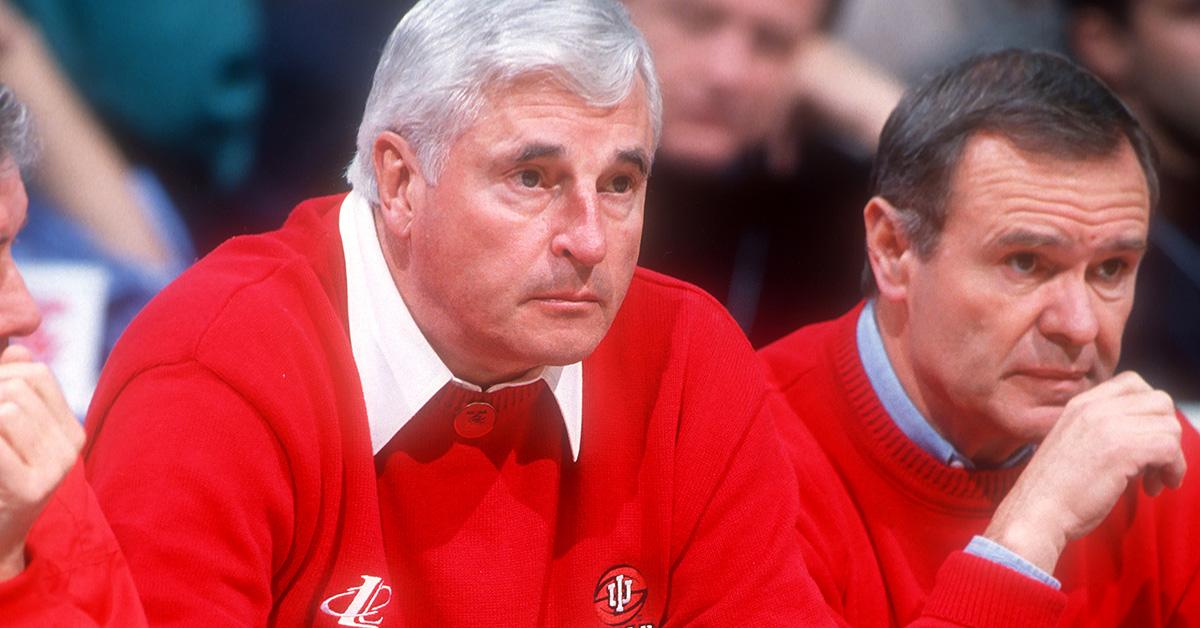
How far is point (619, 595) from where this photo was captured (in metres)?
1.92

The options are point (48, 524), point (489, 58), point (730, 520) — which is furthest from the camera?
point (730, 520)

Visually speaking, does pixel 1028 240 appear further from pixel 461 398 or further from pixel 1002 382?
pixel 461 398

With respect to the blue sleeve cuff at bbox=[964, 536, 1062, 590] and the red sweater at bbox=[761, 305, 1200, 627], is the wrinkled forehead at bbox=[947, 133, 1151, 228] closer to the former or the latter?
the red sweater at bbox=[761, 305, 1200, 627]

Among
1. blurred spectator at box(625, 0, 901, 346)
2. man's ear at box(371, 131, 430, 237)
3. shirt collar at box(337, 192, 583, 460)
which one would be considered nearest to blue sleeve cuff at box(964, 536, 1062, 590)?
shirt collar at box(337, 192, 583, 460)

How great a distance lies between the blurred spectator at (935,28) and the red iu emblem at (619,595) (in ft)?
4.09

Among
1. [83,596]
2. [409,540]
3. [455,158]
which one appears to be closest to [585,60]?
[455,158]

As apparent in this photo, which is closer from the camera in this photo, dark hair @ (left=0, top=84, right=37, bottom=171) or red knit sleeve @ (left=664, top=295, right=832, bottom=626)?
dark hair @ (left=0, top=84, right=37, bottom=171)

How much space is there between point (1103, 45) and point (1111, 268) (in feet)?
2.77

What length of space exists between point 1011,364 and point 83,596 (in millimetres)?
1379

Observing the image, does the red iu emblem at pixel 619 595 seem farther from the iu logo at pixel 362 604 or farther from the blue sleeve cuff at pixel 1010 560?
the blue sleeve cuff at pixel 1010 560

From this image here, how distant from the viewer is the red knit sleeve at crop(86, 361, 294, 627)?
60.6 inches

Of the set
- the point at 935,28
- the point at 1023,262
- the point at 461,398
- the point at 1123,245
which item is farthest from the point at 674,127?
the point at 461,398

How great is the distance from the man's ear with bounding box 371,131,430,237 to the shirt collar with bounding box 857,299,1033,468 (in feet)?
2.74

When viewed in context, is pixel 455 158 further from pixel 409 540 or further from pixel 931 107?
pixel 931 107
